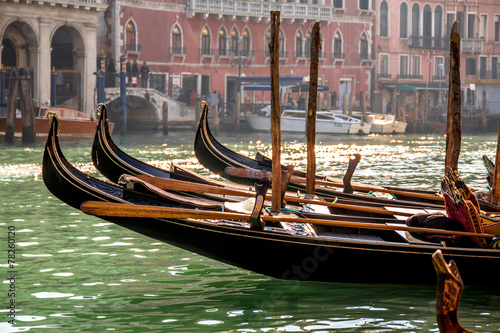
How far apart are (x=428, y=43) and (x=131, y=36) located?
12.9 m

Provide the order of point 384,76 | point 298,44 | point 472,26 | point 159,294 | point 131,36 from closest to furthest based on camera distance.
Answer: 1. point 159,294
2. point 131,36
3. point 298,44
4. point 384,76
5. point 472,26

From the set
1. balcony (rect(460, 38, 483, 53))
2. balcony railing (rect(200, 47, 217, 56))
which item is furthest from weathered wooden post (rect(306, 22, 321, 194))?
balcony (rect(460, 38, 483, 53))

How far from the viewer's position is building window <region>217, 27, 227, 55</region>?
2850 centimetres

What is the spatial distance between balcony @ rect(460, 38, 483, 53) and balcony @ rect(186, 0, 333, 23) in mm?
6124

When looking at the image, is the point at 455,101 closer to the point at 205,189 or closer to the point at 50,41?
the point at 205,189

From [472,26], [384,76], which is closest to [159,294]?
[384,76]

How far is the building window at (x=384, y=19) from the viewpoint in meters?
32.8

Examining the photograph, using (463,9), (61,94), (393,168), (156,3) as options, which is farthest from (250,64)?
(393,168)

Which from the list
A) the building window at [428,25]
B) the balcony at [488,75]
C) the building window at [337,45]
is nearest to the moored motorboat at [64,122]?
the building window at [337,45]

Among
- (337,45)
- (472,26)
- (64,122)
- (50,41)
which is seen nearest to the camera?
(64,122)

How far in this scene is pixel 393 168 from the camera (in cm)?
1507

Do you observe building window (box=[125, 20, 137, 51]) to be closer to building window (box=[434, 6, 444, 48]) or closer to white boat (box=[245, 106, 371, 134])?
white boat (box=[245, 106, 371, 134])

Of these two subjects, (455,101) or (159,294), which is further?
(455,101)

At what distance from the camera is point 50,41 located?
22.2 meters
